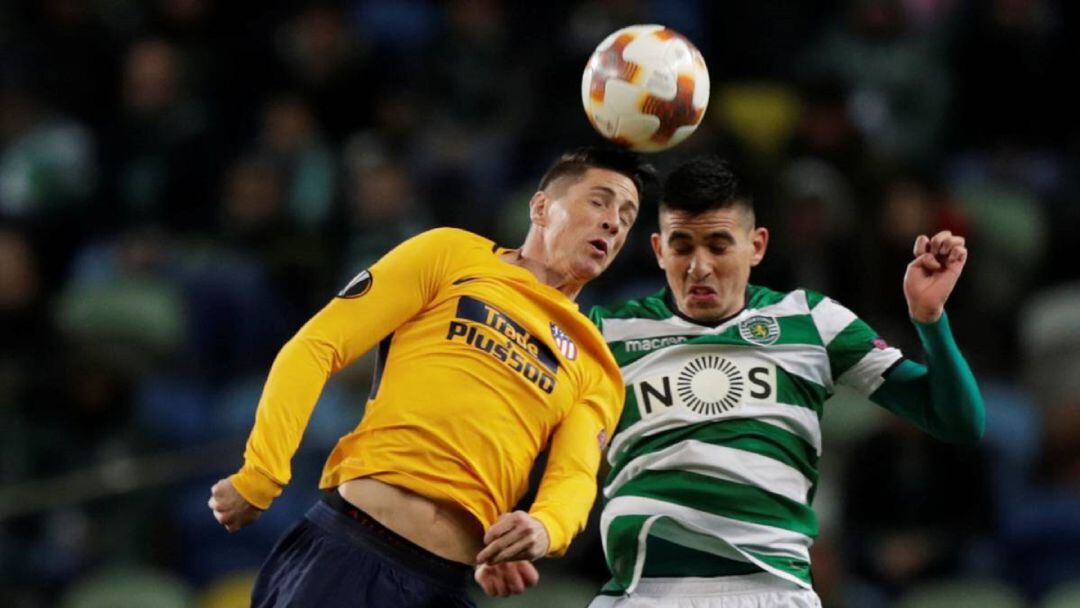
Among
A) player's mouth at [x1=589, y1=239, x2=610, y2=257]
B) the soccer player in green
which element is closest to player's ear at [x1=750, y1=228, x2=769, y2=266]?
the soccer player in green

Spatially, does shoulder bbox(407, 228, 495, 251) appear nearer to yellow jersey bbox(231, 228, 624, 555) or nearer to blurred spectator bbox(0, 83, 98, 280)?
yellow jersey bbox(231, 228, 624, 555)

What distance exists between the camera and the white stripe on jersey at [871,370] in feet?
17.6

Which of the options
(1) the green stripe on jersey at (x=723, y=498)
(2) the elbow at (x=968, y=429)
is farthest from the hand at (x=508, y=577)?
(2) the elbow at (x=968, y=429)

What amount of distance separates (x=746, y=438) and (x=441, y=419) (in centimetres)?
96

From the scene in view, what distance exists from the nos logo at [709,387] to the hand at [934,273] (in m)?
0.49

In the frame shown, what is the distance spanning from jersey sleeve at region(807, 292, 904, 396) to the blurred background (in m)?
2.44

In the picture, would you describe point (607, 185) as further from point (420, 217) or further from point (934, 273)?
point (420, 217)

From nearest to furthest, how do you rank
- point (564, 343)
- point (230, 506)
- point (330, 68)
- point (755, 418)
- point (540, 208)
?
point (230, 506) < point (564, 343) < point (755, 418) < point (540, 208) < point (330, 68)

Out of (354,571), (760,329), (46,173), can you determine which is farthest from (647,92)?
(46,173)

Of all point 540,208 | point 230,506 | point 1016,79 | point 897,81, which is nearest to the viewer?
point 230,506

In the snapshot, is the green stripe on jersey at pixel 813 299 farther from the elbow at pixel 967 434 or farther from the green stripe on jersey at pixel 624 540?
the green stripe on jersey at pixel 624 540

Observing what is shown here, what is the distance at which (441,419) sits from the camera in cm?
494

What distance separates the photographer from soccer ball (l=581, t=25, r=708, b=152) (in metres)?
5.43

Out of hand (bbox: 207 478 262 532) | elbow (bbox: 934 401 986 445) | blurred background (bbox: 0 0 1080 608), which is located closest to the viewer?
hand (bbox: 207 478 262 532)
